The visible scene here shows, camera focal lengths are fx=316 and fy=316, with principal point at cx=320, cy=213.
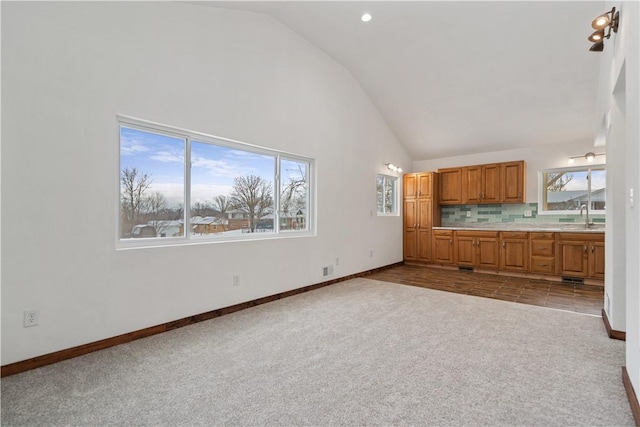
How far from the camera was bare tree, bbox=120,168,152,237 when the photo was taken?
2930 mm

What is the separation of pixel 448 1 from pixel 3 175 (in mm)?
4555

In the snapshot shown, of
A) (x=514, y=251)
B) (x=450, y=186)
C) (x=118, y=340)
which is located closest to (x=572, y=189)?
(x=514, y=251)

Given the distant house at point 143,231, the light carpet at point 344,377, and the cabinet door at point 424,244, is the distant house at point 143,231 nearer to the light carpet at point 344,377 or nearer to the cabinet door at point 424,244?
the light carpet at point 344,377

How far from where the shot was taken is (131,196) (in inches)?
118

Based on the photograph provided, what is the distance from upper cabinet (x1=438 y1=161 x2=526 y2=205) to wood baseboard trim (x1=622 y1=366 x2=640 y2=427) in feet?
15.2

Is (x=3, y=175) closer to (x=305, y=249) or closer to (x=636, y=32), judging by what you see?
(x=305, y=249)

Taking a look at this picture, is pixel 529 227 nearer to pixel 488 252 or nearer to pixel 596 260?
pixel 488 252

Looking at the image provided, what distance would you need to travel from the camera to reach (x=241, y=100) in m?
3.79

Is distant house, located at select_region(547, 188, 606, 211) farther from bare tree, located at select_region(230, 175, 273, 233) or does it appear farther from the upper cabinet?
bare tree, located at select_region(230, 175, 273, 233)

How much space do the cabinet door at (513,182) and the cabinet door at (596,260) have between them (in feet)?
4.66

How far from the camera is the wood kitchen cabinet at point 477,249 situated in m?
6.02

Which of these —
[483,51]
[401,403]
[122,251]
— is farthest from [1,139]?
[483,51]

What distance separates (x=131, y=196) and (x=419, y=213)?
5637 millimetres

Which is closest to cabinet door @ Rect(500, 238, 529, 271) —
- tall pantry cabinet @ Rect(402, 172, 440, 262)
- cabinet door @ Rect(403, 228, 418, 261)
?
tall pantry cabinet @ Rect(402, 172, 440, 262)
